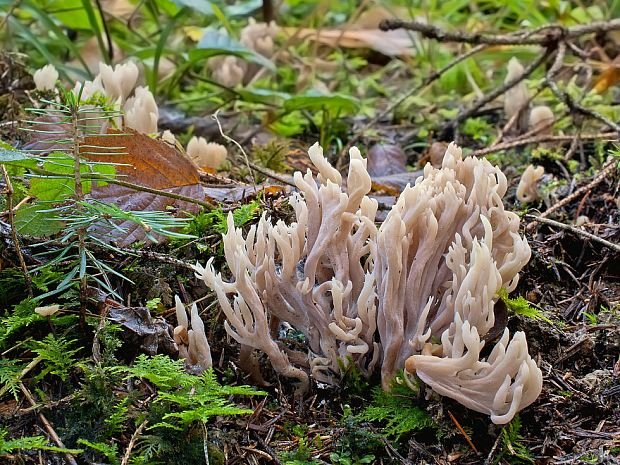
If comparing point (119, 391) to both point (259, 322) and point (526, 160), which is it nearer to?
point (259, 322)

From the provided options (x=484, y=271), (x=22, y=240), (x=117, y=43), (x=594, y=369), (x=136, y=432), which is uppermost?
(x=117, y=43)

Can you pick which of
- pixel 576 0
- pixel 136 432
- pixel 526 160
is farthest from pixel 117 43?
pixel 576 0

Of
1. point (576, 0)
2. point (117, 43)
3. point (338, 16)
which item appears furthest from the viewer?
point (338, 16)

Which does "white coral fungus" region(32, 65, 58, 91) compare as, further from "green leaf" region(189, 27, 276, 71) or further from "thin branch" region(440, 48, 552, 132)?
"thin branch" region(440, 48, 552, 132)

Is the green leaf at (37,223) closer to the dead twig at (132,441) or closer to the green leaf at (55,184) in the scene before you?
the green leaf at (55,184)

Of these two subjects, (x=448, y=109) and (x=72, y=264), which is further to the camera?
(x=448, y=109)

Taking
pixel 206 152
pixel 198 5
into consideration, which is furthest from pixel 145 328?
pixel 198 5

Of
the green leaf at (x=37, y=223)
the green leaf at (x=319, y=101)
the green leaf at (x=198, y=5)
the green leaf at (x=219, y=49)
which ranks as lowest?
the green leaf at (x=319, y=101)

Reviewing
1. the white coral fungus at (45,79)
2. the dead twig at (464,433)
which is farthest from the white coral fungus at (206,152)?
the dead twig at (464,433)
